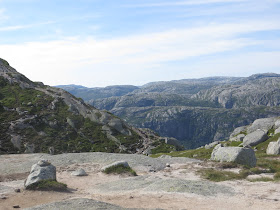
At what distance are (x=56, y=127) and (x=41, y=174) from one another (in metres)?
72.1

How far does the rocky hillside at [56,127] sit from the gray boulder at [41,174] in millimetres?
53222

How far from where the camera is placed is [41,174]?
28203 millimetres

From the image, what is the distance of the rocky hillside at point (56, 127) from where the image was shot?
3310 inches

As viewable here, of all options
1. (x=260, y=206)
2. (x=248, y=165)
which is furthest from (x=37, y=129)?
(x=260, y=206)

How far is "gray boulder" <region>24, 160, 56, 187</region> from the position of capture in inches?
1080

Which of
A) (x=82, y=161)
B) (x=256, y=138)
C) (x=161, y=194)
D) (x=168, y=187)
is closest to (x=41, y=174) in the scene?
(x=161, y=194)

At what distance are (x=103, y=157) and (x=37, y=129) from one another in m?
54.8

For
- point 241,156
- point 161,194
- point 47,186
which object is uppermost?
point 47,186

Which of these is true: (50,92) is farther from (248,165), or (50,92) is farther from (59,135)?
(248,165)

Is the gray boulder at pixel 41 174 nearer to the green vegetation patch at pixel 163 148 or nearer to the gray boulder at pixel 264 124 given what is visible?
the green vegetation patch at pixel 163 148

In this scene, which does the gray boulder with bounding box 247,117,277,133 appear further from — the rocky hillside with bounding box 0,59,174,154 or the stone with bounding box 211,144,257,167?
the stone with bounding box 211,144,257,167

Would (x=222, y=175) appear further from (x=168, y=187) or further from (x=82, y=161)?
(x=82, y=161)

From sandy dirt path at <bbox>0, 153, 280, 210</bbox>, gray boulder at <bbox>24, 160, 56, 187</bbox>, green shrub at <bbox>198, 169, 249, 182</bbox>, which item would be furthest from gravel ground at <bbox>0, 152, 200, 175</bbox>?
gray boulder at <bbox>24, 160, 56, 187</bbox>

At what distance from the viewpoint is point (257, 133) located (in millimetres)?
73688
